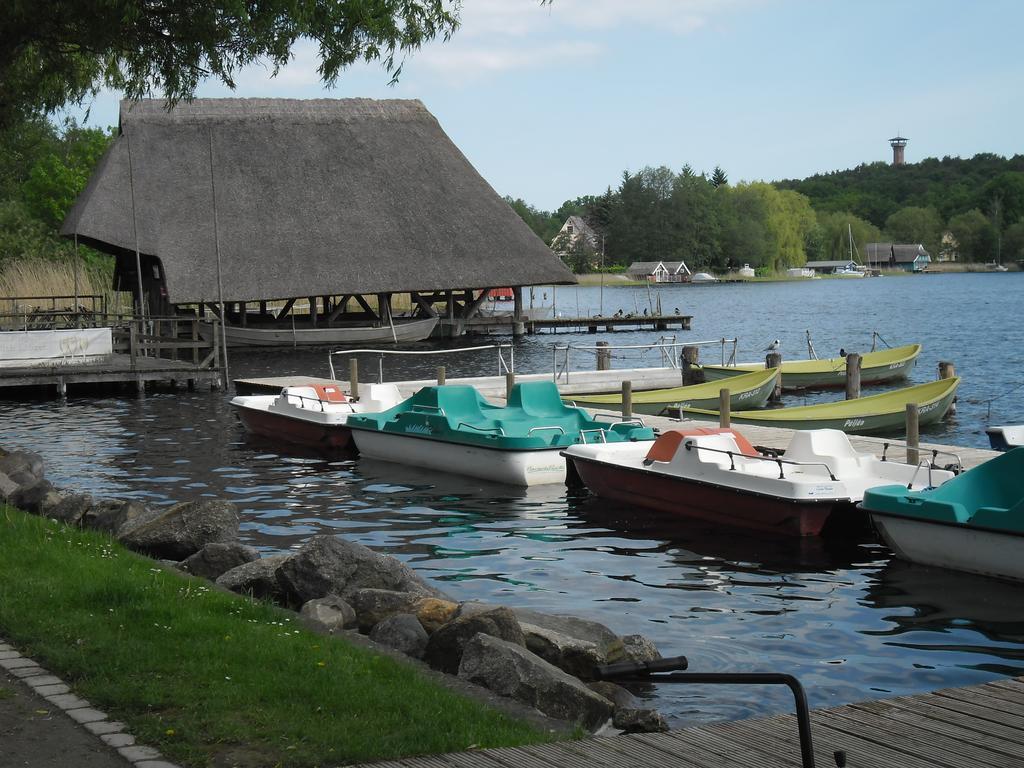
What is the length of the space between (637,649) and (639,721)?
1.49 metres

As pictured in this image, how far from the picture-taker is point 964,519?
35.9ft

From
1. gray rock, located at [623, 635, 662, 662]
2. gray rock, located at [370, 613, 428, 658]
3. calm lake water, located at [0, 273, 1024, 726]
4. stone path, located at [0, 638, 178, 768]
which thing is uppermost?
stone path, located at [0, 638, 178, 768]

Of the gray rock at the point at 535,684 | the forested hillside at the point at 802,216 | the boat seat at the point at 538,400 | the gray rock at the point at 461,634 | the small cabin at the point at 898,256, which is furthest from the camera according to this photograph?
the small cabin at the point at 898,256

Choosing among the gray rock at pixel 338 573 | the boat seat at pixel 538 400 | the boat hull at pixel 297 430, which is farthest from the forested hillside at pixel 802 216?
the gray rock at pixel 338 573

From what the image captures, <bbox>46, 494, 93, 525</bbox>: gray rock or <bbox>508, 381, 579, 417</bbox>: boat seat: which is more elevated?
<bbox>508, 381, 579, 417</bbox>: boat seat

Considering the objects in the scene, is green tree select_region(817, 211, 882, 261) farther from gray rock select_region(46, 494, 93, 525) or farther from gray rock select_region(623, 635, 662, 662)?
gray rock select_region(623, 635, 662, 662)

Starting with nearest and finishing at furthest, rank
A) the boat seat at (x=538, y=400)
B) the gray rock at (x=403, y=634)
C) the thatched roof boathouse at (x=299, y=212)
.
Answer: the gray rock at (x=403, y=634), the boat seat at (x=538, y=400), the thatched roof boathouse at (x=299, y=212)

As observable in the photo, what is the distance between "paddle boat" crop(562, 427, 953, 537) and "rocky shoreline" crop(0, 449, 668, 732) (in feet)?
16.2

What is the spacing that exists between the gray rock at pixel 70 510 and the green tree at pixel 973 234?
170 metres

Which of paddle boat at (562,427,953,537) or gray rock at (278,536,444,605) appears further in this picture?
paddle boat at (562,427,953,537)

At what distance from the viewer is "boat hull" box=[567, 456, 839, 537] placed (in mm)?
12750

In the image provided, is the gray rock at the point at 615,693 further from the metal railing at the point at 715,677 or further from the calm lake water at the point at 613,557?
the metal railing at the point at 715,677

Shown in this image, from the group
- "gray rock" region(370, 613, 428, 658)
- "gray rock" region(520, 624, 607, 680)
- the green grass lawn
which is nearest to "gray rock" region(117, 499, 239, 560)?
the green grass lawn

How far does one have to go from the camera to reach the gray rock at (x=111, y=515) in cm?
1133
